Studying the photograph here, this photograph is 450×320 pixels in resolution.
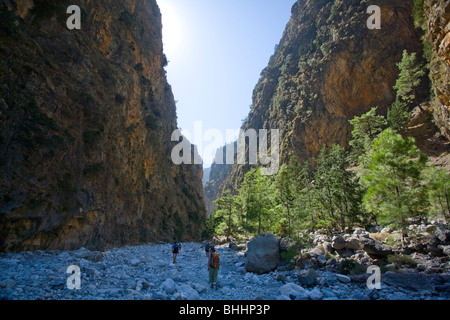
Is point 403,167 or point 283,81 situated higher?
point 283,81

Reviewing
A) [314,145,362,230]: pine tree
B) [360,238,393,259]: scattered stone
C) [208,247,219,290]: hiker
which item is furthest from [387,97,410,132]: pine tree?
[208,247,219,290]: hiker

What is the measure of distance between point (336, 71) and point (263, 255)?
168 ft

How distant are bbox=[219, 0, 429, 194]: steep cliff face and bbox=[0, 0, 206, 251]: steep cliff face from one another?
3965 cm

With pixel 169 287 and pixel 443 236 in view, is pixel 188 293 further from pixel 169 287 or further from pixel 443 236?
pixel 443 236

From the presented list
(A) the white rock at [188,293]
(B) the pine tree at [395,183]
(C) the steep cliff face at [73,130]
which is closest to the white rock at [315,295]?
(A) the white rock at [188,293]

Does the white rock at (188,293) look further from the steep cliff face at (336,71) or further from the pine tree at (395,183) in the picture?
the steep cliff face at (336,71)

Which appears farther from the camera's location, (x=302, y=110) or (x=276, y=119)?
(x=276, y=119)

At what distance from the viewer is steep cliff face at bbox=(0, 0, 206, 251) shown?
420 inches

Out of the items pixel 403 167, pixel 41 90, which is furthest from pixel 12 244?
pixel 403 167

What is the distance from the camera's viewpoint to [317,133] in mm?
52281

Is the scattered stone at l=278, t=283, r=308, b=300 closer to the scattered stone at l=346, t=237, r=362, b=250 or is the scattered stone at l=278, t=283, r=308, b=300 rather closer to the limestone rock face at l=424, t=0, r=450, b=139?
the scattered stone at l=346, t=237, r=362, b=250

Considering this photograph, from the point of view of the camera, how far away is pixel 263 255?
492 inches
